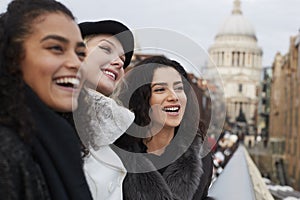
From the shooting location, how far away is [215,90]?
8.09 ft

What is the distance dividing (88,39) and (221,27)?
357 feet

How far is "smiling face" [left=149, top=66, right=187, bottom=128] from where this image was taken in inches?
102

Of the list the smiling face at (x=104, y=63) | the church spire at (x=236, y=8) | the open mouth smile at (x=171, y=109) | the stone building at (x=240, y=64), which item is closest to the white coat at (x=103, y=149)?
the smiling face at (x=104, y=63)

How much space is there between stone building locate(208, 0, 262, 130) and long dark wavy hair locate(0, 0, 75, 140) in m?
92.6

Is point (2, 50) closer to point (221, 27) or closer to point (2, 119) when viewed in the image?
point (2, 119)

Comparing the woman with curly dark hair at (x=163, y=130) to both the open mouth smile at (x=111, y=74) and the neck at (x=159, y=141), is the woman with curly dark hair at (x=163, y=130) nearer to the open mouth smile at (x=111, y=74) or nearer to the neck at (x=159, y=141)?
the neck at (x=159, y=141)

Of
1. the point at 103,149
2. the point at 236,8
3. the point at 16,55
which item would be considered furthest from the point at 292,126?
the point at 236,8

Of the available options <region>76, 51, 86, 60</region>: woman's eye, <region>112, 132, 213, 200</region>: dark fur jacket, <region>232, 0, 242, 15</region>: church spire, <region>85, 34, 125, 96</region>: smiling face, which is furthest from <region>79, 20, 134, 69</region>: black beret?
<region>232, 0, 242, 15</region>: church spire

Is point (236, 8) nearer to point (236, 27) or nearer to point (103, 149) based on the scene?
point (236, 27)

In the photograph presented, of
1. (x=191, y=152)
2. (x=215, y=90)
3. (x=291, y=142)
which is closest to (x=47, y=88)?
(x=215, y=90)

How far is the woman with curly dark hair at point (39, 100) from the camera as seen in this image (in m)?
1.38

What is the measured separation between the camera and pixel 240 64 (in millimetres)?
98312

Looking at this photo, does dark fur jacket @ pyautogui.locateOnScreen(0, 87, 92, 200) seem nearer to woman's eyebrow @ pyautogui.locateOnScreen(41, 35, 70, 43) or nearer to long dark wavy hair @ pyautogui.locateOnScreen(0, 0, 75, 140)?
long dark wavy hair @ pyautogui.locateOnScreen(0, 0, 75, 140)

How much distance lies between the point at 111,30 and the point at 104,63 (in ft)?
0.63
